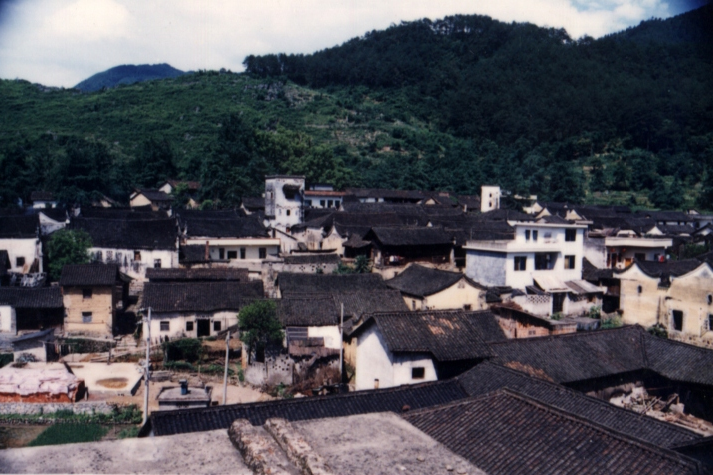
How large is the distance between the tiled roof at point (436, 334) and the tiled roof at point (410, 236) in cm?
1415

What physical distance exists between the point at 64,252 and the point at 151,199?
2376cm

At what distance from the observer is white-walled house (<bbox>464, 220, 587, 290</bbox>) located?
27.4 meters

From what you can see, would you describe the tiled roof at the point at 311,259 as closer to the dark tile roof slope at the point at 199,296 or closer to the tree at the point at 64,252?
the dark tile roof slope at the point at 199,296

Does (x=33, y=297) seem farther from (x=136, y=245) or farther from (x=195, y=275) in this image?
(x=136, y=245)

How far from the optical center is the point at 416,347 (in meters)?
16.0

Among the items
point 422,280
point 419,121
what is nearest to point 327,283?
point 422,280

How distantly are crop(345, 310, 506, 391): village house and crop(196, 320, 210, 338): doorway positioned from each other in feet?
28.7

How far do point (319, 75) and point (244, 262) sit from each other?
9774 centimetres

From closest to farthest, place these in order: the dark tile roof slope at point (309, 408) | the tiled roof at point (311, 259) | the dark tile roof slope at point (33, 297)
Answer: the dark tile roof slope at point (309, 408) < the dark tile roof slope at point (33, 297) < the tiled roof at point (311, 259)

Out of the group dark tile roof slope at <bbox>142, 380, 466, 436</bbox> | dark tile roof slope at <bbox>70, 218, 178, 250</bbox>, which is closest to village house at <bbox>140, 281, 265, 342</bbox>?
dark tile roof slope at <bbox>70, 218, 178, 250</bbox>

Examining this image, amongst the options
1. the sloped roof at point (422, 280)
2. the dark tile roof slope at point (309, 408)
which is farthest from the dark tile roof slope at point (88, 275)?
the dark tile roof slope at point (309, 408)

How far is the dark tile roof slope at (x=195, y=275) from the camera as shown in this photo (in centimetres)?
2752

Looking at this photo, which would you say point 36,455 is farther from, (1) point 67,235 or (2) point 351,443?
(1) point 67,235

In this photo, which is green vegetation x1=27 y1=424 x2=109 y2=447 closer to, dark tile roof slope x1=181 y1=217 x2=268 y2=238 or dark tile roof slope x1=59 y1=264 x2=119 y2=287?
dark tile roof slope x1=59 y1=264 x2=119 y2=287
